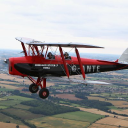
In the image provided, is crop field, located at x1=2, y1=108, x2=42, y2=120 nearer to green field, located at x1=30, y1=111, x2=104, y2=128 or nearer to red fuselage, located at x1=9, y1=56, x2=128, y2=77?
green field, located at x1=30, y1=111, x2=104, y2=128

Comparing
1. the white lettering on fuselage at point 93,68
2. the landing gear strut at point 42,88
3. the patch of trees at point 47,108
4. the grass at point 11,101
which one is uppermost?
the white lettering on fuselage at point 93,68

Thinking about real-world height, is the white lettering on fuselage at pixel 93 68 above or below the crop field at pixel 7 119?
above

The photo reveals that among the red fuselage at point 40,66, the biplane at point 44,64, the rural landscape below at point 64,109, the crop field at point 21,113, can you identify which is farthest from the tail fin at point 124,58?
the crop field at point 21,113

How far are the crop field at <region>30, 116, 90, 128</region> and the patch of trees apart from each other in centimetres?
761

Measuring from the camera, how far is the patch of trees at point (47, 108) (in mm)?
147500

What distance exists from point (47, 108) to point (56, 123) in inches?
1157

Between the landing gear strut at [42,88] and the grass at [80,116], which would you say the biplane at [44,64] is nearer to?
the landing gear strut at [42,88]

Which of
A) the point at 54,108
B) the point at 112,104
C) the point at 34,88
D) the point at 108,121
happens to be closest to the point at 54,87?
the point at 54,108

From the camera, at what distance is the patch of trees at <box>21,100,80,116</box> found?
147500 millimetres

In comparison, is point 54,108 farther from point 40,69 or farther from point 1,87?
point 40,69

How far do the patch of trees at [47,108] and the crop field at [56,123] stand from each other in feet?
25.0

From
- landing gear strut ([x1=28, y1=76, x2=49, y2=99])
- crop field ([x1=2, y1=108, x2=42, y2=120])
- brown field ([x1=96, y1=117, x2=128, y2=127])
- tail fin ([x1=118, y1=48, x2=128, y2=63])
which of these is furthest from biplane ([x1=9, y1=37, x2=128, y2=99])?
crop field ([x1=2, y1=108, x2=42, y2=120])

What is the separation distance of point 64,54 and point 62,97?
158m

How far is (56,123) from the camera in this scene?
436ft
